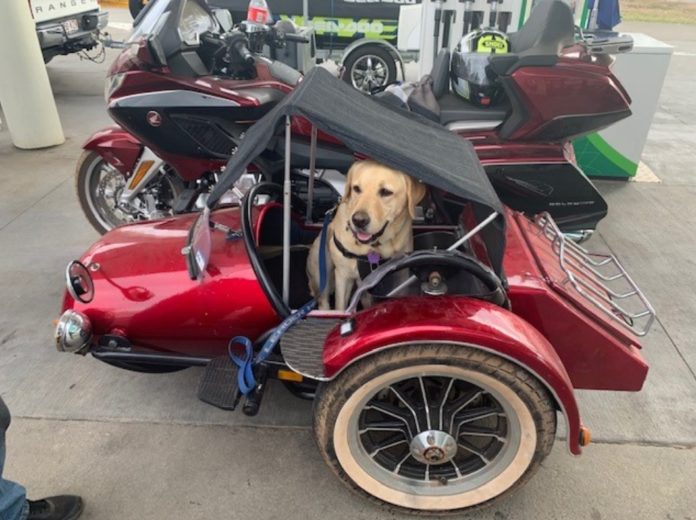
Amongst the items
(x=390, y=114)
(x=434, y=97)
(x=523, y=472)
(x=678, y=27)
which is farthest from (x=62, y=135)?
(x=678, y=27)

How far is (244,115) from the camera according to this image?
10.6ft

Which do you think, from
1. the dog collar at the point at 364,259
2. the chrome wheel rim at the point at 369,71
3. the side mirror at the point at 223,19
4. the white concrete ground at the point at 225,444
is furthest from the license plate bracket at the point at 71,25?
the dog collar at the point at 364,259

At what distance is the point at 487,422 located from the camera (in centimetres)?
228

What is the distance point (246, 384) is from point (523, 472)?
1028 millimetres

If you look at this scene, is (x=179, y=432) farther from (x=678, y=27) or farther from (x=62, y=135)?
(x=678, y=27)

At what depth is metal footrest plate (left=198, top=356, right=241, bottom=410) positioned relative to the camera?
80.4 inches

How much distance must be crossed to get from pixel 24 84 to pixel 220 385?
5.15 metres

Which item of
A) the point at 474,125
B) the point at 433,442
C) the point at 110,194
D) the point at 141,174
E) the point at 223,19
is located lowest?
the point at 110,194

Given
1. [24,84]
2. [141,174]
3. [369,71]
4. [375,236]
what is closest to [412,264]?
[375,236]

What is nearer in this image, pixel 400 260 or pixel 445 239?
pixel 400 260

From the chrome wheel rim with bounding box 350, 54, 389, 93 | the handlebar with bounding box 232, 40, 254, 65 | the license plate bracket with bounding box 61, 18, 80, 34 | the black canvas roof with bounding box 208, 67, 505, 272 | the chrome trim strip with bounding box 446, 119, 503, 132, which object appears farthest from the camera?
the chrome wheel rim with bounding box 350, 54, 389, 93

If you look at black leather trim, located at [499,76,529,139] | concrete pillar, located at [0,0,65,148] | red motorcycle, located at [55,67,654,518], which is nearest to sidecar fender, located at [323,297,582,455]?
red motorcycle, located at [55,67,654,518]

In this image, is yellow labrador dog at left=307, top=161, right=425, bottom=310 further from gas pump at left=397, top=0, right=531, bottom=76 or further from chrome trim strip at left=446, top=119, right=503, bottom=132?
gas pump at left=397, top=0, right=531, bottom=76

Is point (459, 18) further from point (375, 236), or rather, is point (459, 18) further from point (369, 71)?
point (375, 236)
